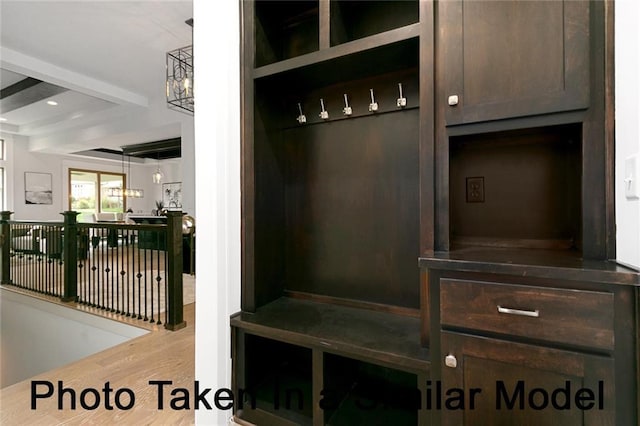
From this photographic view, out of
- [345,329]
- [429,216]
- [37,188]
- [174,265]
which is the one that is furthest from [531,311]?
[37,188]

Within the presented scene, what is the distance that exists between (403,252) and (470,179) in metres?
0.49

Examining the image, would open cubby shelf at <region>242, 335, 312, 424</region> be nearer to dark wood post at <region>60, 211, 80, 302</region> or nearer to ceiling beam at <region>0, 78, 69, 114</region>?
dark wood post at <region>60, 211, 80, 302</region>

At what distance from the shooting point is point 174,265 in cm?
279

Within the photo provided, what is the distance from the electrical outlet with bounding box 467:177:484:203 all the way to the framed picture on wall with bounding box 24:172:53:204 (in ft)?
35.3

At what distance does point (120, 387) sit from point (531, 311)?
233 cm

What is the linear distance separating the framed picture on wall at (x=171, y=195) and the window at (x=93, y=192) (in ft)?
4.40

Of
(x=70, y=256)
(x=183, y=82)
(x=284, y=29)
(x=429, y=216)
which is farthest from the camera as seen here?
(x=70, y=256)

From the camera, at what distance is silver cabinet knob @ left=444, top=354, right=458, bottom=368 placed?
1084 mm

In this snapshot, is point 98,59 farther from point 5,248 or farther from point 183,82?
point 5,248

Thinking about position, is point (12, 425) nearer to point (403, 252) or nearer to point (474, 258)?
point (403, 252)

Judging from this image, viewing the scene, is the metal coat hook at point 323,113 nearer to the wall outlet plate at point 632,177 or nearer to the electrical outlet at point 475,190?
the electrical outlet at point 475,190

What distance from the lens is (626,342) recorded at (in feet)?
2.91

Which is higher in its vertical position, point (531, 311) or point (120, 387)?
point (531, 311)

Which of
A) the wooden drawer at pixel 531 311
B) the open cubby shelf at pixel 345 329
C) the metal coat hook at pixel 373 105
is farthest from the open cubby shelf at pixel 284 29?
the wooden drawer at pixel 531 311
